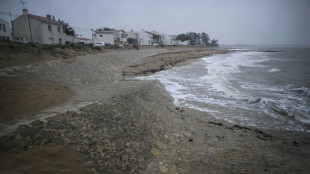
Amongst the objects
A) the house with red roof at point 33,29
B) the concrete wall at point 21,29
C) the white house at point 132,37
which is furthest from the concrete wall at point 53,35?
the white house at point 132,37

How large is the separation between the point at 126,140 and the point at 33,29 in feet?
108

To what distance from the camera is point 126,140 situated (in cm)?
478

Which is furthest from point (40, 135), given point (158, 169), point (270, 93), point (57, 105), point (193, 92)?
point (270, 93)

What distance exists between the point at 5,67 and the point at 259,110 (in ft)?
48.2

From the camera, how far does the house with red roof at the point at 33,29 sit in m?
27.4

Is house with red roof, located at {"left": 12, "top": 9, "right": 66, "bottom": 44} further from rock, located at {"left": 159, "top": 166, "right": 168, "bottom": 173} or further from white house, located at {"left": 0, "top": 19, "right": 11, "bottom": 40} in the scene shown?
rock, located at {"left": 159, "top": 166, "right": 168, "bottom": 173}

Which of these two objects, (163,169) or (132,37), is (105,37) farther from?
(163,169)

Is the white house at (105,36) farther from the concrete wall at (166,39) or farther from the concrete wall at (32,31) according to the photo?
the concrete wall at (166,39)

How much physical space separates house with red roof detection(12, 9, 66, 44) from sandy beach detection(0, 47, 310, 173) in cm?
2490

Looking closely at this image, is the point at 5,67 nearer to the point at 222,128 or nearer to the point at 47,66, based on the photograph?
the point at 47,66

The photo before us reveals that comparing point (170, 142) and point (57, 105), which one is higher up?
point (57, 105)

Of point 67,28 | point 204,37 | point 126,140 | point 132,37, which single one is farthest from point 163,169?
point 204,37

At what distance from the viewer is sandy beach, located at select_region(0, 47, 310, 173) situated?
3.65 meters

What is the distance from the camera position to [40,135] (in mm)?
4016
